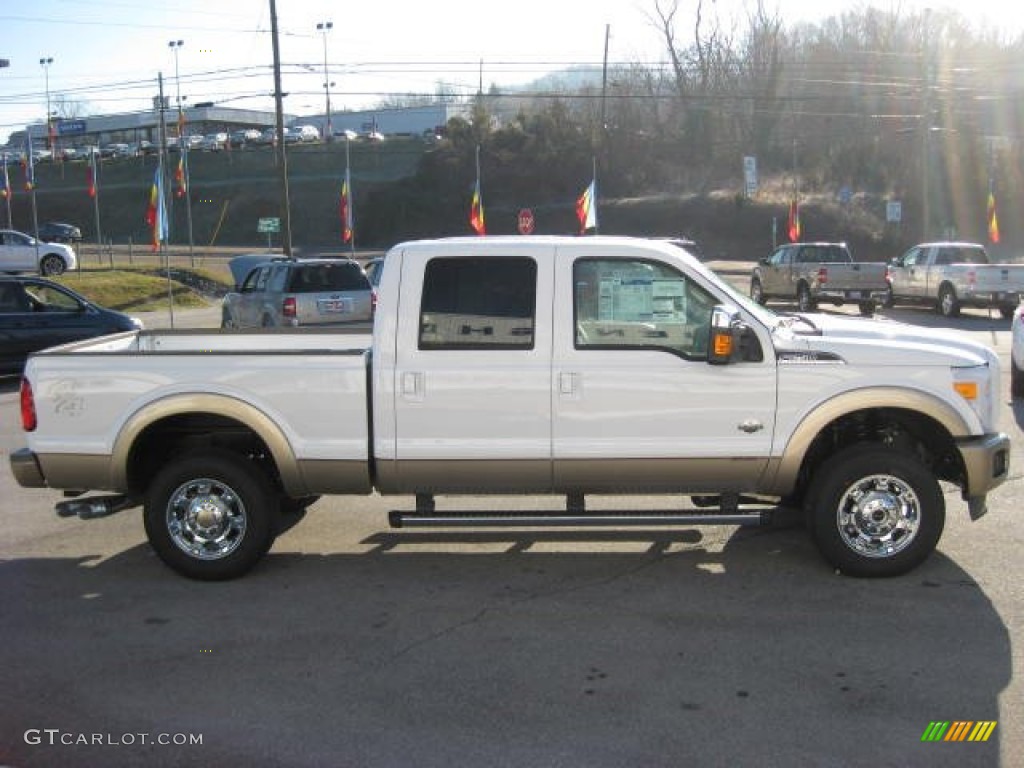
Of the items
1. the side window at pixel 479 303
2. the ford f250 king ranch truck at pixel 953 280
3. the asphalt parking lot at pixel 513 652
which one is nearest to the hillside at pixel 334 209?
the ford f250 king ranch truck at pixel 953 280

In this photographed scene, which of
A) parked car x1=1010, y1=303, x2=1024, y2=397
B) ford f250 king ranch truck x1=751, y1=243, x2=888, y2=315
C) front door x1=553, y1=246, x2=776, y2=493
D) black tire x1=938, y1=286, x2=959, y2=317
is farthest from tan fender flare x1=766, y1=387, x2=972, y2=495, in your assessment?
ford f250 king ranch truck x1=751, y1=243, x2=888, y2=315

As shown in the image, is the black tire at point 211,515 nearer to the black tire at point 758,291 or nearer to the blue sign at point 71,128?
the black tire at point 758,291

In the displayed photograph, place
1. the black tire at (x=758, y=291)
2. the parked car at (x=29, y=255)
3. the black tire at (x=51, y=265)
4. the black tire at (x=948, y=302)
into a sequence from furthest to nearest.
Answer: the black tire at (x=51, y=265) → the parked car at (x=29, y=255) → the black tire at (x=758, y=291) → the black tire at (x=948, y=302)

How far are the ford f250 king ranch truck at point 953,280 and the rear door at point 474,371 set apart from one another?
2144cm

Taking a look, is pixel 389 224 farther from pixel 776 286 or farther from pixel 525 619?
pixel 525 619

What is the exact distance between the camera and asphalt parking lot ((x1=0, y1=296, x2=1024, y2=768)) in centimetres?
409

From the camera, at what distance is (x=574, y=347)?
19.2 ft

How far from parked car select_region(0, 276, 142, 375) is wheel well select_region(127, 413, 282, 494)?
10086 millimetres

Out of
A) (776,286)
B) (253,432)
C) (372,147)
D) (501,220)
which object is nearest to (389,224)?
(501,220)

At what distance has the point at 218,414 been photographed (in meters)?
6.06

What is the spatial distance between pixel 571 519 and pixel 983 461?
7.70 ft

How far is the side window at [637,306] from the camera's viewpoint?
5895 millimetres

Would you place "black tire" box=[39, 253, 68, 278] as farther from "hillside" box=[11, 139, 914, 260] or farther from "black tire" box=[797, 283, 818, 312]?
"black tire" box=[797, 283, 818, 312]

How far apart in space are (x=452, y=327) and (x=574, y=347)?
717 mm
